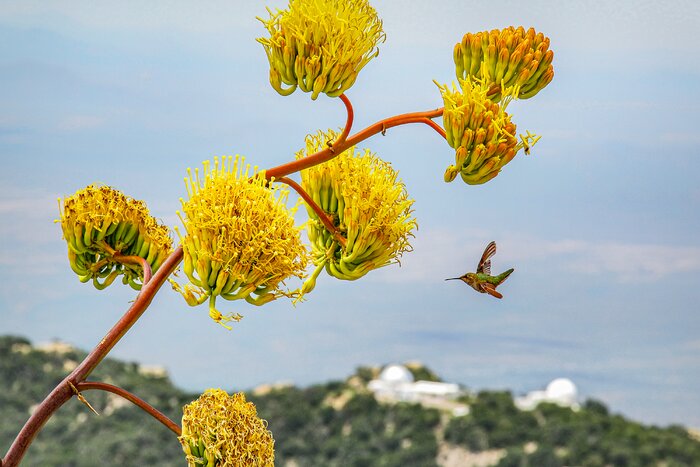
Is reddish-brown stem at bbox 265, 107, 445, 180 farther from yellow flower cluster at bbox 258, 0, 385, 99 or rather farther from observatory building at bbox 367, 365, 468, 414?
observatory building at bbox 367, 365, 468, 414

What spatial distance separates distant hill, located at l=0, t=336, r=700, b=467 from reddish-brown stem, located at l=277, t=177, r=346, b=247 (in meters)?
12.8

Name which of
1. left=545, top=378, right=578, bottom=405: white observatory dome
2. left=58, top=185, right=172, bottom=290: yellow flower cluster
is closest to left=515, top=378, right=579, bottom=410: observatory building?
left=545, top=378, right=578, bottom=405: white observatory dome

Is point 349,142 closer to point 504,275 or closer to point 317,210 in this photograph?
point 317,210

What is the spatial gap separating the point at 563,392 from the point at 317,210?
1530cm

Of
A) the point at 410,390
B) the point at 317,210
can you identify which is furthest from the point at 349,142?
the point at 410,390

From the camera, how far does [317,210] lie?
2.55m

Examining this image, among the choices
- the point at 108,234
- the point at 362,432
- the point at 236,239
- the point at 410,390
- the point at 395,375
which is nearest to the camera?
the point at 236,239

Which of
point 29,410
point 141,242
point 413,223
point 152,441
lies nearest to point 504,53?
point 413,223

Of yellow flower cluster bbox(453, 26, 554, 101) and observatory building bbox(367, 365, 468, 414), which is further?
observatory building bbox(367, 365, 468, 414)

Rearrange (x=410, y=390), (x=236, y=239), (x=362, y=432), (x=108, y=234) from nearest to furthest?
1. (x=236, y=239)
2. (x=108, y=234)
3. (x=362, y=432)
4. (x=410, y=390)

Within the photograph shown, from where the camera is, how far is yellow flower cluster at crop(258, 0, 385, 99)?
7.91 ft

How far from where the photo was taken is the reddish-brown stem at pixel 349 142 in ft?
7.93

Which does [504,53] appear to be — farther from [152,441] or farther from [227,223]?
[152,441]

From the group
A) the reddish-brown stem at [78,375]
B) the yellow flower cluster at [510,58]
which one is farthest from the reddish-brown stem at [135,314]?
the yellow flower cluster at [510,58]
